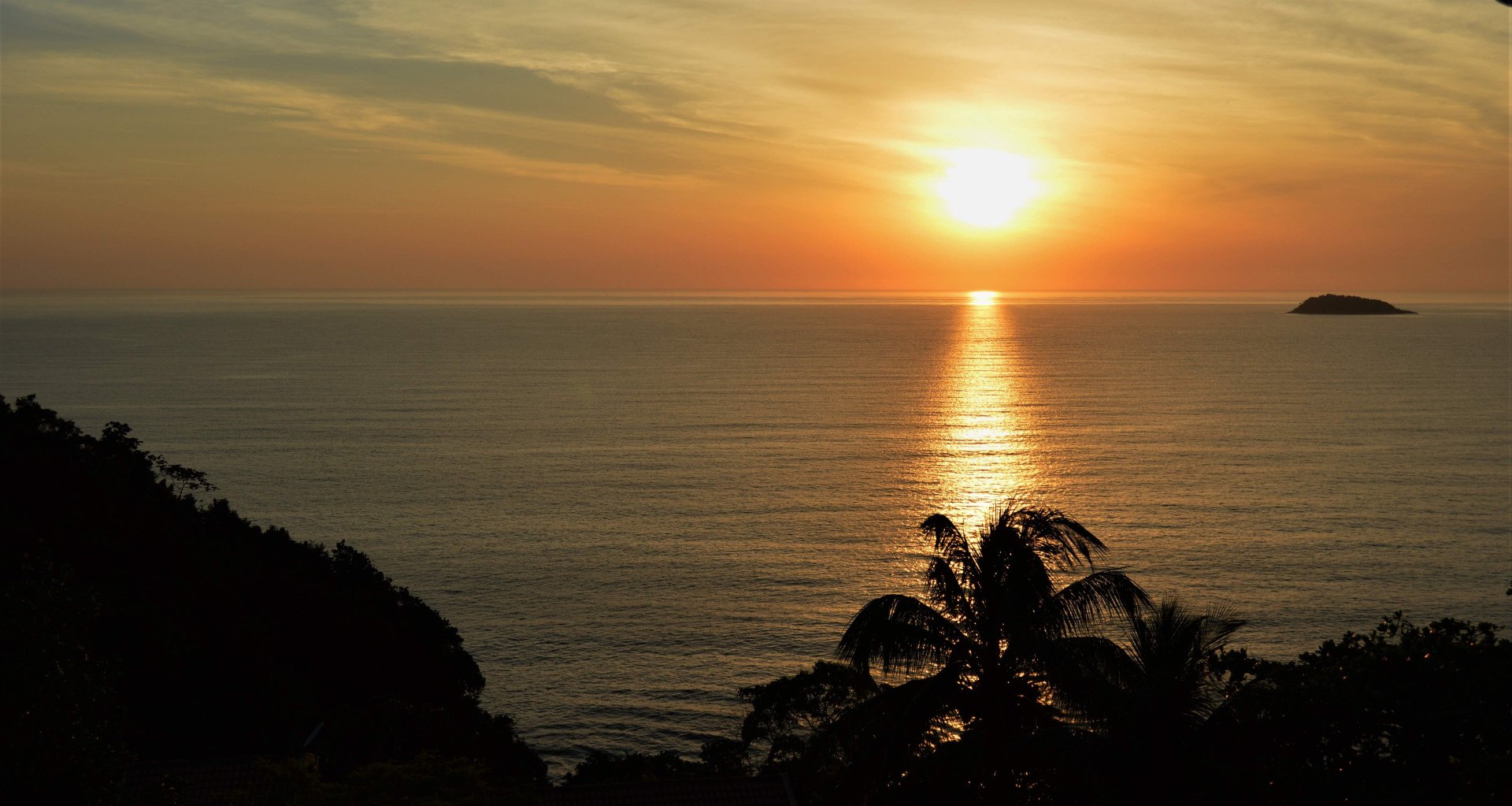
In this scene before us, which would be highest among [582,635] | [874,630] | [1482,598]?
[874,630]

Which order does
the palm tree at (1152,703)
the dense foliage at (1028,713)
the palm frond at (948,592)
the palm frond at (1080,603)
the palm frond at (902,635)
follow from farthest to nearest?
the palm frond at (948,592) → the palm frond at (902,635) → the palm frond at (1080,603) → the palm tree at (1152,703) → the dense foliage at (1028,713)

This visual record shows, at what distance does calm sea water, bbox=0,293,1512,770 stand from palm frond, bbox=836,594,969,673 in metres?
23.5

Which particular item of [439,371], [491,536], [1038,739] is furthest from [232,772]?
[439,371]

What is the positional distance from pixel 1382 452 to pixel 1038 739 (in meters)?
88.5

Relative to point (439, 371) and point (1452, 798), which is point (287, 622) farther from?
point (439, 371)

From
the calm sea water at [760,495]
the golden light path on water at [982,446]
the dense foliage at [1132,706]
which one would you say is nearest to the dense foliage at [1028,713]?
the dense foliage at [1132,706]

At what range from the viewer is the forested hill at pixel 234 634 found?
28703mm

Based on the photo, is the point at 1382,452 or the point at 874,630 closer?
the point at 874,630

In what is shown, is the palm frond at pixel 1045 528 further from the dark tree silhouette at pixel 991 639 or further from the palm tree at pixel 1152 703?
the palm tree at pixel 1152 703

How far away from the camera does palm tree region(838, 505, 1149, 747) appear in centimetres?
1698

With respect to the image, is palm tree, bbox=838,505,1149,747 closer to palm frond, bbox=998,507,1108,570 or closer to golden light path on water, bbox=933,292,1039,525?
palm frond, bbox=998,507,1108,570

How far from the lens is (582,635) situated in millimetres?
48625

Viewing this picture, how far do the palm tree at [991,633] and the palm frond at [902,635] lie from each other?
13 millimetres

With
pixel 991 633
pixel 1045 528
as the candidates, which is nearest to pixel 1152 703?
pixel 991 633
